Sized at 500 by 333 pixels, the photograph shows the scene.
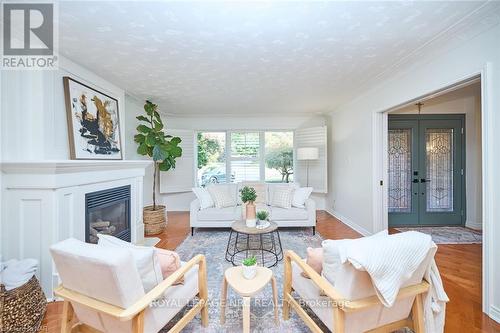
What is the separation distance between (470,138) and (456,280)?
3053 mm

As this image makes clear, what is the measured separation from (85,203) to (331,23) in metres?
3.09

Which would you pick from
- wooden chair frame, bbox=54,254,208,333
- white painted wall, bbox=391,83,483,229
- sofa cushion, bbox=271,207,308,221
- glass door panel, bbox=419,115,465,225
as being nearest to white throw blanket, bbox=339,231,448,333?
wooden chair frame, bbox=54,254,208,333

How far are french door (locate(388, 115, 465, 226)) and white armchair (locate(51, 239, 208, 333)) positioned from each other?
435cm

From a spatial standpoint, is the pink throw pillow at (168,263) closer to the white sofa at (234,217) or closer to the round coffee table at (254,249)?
the round coffee table at (254,249)

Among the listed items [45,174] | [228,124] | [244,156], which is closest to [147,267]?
[45,174]

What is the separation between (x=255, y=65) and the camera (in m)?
2.59

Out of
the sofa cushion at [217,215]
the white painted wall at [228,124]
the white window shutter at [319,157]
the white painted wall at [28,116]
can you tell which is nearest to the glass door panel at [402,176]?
the white window shutter at [319,157]

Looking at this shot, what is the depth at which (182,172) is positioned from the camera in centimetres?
531

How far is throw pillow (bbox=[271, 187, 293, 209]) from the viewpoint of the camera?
398 cm

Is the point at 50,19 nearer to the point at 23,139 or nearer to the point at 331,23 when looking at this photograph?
the point at 23,139

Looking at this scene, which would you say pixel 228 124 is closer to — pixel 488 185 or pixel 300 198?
pixel 300 198

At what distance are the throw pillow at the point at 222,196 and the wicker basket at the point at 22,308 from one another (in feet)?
8.28

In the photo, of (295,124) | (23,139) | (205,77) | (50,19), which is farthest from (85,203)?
(295,124)

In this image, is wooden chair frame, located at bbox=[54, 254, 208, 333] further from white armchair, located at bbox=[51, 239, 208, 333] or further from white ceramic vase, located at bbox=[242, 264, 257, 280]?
white ceramic vase, located at bbox=[242, 264, 257, 280]
